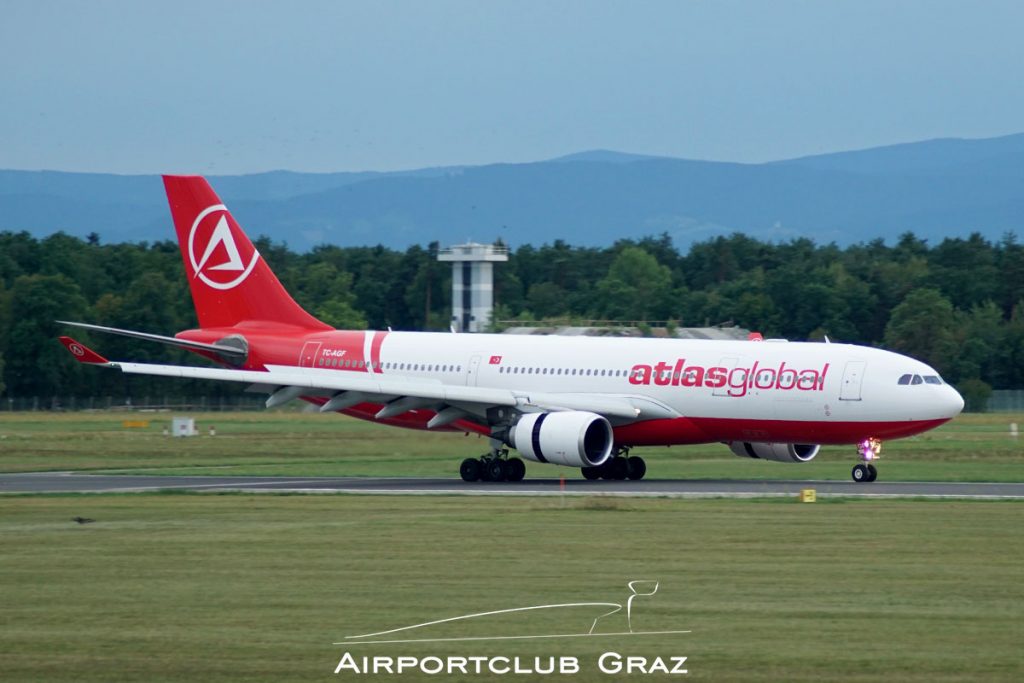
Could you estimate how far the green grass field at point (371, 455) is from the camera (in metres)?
42.0

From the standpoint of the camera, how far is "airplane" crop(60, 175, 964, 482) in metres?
36.1

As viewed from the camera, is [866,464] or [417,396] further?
[417,396]

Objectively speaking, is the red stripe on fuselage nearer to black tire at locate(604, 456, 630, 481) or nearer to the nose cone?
black tire at locate(604, 456, 630, 481)

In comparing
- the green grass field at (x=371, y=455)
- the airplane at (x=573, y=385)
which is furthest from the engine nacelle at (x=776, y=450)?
the green grass field at (x=371, y=455)

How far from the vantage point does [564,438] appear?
36125 mm

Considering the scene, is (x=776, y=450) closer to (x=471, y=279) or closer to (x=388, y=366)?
(x=388, y=366)

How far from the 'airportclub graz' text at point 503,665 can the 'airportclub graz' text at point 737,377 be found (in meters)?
21.7

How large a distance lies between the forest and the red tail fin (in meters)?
43.6

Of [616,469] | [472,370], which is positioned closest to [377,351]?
[472,370]

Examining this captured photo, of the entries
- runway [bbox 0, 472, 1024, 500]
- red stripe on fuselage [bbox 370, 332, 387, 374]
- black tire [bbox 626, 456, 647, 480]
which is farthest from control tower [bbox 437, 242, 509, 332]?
runway [bbox 0, 472, 1024, 500]

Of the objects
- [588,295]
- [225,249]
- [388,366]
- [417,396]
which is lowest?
[417,396]

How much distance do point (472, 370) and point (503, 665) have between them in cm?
2674

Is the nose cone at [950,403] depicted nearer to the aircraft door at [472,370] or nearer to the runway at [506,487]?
the runway at [506,487]

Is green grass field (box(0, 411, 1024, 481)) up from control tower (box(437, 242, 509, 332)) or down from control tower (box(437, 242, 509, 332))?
down
